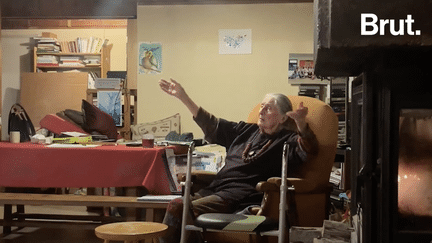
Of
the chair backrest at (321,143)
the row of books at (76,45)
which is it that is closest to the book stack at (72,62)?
the row of books at (76,45)

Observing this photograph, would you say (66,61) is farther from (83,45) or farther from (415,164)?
(415,164)

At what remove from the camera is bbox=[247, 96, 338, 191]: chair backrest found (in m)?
3.14

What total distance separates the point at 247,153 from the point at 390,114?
1614mm

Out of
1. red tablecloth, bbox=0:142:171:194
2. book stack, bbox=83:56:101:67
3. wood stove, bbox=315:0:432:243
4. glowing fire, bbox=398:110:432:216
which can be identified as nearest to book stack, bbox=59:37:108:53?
book stack, bbox=83:56:101:67

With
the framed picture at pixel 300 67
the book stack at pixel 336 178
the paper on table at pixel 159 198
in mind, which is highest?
the framed picture at pixel 300 67

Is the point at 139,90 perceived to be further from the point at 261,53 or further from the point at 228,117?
the point at 261,53

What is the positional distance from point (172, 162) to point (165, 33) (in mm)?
A: 2654

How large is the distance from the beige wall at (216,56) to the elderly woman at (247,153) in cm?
261

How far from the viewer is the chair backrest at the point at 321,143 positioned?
3.14 meters

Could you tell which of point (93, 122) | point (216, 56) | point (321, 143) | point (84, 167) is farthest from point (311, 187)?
point (216, 56)

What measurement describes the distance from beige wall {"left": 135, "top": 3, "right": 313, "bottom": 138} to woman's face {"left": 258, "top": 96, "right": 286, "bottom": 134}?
274cm

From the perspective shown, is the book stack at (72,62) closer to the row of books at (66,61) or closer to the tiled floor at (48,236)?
the row of books at (66,61)

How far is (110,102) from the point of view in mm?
7000

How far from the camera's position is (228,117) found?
20.3ft
